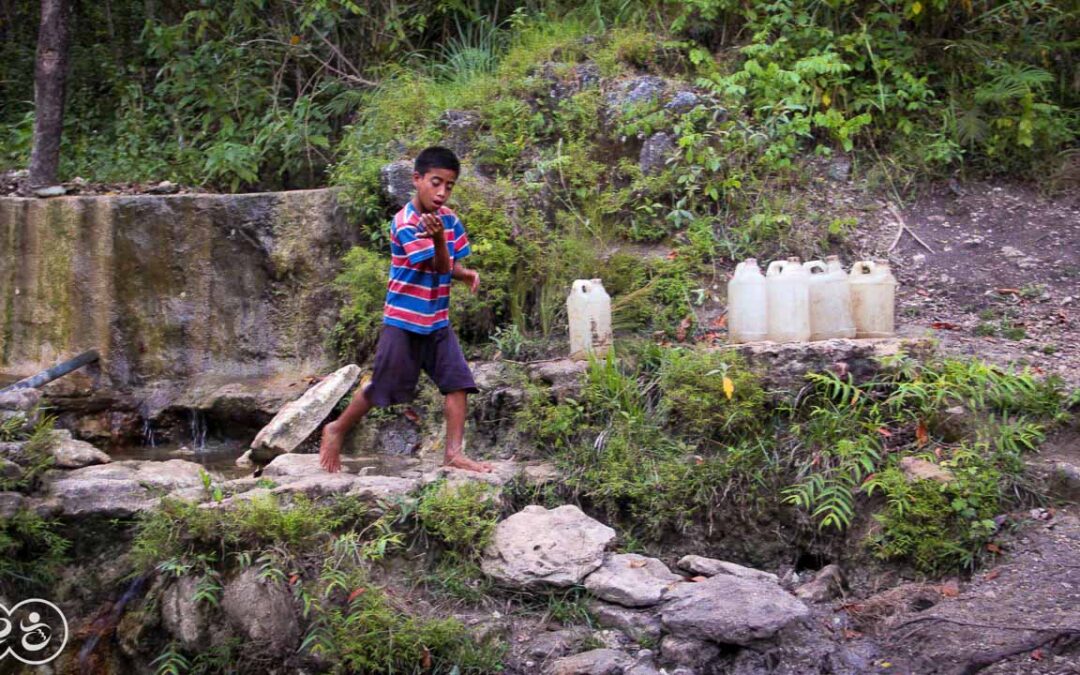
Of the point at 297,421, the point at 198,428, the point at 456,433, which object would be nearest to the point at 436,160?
the point at 456,433

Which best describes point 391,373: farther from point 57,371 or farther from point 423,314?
point 57,371

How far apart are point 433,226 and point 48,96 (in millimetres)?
4941

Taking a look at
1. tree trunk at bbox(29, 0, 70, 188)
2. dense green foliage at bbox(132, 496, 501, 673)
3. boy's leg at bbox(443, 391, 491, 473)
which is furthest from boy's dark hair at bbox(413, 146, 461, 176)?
tree trunk at bbox(29, 0, 70, 188)

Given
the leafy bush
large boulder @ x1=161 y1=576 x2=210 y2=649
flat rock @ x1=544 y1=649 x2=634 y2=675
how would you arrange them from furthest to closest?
the leafy bush
large boulder @ x1=161 y1=576 x2=210 y2=649
flat rock @ x1=544 y1=649 x2=634 y2=675

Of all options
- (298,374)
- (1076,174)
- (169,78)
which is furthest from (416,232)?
(169,78)

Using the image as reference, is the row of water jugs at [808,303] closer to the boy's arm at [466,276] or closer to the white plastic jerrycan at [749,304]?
the white plastic jerrycan at [749,304]

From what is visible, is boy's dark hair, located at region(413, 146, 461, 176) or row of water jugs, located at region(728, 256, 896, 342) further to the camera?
row of water jugs, located at region(728, 256, 896, 342)

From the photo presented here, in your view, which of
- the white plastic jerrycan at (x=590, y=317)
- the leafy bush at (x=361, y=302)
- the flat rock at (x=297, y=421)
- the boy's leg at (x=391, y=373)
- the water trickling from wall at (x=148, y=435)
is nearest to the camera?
the boy's leg at (x=391, y=373)

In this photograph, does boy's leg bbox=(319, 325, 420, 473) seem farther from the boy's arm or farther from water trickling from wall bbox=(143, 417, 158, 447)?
water trickling from wall bbox=(143, 417, 158, 447)

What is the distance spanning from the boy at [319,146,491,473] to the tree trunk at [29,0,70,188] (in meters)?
4.37

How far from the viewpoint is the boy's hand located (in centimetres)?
396

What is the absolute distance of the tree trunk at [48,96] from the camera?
→ 7473 mm

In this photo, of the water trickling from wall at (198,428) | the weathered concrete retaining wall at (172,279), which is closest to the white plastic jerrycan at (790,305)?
the weathered concrete retaining wall at (172,279)

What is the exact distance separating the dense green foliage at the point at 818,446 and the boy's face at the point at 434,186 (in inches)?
44.4
